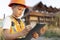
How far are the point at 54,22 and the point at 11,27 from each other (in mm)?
341

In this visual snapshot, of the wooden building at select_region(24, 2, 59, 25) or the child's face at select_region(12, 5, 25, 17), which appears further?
the wooden building at select_region(24, 2, 59, 25)

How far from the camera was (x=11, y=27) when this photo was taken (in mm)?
971

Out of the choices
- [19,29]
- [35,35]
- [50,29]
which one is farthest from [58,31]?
[19,29]

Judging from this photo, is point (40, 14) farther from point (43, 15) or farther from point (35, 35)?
point (35, 35)

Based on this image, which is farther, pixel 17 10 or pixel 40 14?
pixel 40 14

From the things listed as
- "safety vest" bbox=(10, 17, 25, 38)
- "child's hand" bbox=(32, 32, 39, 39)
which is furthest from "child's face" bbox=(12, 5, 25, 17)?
"child's hand" bbox=(32, 32, 39, 39)

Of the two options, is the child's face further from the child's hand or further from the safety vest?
the child's hand

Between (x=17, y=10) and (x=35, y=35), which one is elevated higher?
(x=17, y=10)

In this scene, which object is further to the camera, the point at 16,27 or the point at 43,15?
the point at 43,15

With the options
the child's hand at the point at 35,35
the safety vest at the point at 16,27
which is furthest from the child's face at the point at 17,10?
the child's hand at the point at 35,35

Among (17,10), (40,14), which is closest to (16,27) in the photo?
(17,10)

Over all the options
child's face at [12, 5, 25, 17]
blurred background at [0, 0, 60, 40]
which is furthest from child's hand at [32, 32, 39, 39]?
child's face at [12, 5, 25, 17]

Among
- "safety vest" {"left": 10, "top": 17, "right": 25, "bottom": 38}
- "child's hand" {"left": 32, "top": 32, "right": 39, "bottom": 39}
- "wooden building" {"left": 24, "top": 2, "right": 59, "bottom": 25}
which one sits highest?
"wooden building" {"left": 24, "top": 2, "right": 59, "bottom": 25}

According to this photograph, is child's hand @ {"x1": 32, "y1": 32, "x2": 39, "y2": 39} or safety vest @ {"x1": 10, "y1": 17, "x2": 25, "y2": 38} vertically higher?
safety vest @ {"x1": 10, "y1": 17, "x2": 25, "y2": 38}
